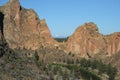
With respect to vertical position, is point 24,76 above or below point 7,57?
below

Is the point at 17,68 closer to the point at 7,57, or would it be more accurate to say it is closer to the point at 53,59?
the point at 7,57

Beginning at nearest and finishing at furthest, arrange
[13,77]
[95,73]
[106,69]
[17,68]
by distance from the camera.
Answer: [13,77], [17,68], [95,73], [106,69]

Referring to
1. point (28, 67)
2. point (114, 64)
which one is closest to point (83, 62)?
point (114, 64)

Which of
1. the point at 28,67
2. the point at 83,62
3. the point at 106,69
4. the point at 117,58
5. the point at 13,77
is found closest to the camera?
the point at 13,77

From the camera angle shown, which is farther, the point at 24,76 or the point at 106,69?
the point at 106,69

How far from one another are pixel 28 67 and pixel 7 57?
8.25ft

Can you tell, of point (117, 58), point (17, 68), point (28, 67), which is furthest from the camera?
point (117, 58)

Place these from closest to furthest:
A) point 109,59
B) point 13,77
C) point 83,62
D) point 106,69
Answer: point 13,77 → point 106,69 → point 83,62 → point 109,59

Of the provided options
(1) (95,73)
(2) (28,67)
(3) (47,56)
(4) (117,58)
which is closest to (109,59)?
(4) (117,58)

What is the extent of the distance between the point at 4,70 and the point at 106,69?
419 feet

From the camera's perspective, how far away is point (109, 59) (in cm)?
19438

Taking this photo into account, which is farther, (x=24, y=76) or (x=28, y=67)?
(x=28, y=67)

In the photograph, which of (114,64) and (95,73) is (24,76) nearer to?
(95,73)

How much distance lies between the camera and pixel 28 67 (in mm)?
31750
